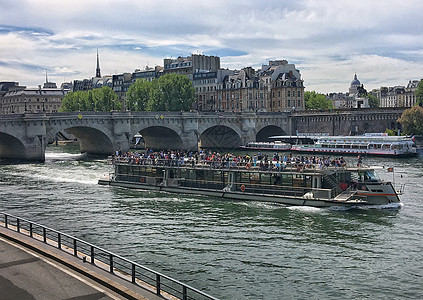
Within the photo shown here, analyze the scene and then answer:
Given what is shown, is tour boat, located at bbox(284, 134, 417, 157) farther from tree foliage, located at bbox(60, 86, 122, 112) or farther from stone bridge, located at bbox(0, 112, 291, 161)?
tree foliage, located at bbox(60, 86, 122, 112)

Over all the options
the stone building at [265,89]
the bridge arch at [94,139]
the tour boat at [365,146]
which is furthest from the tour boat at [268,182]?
the stone building at [265,89]

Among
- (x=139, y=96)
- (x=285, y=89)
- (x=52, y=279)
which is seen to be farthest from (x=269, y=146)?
(x=52, y=279)

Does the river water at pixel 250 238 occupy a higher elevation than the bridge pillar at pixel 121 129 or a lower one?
lower

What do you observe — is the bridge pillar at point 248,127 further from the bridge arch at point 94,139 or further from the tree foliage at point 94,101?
the tree foliage at point 94,101

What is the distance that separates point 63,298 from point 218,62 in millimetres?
153252

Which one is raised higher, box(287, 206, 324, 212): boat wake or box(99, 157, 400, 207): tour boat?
box(99, 157, 400, 207): tour boat

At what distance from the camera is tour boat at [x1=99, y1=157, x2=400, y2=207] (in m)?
40.7

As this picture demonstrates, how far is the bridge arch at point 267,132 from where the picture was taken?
12069 cm

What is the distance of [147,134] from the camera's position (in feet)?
362

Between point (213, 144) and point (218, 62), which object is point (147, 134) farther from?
point (218, 62)

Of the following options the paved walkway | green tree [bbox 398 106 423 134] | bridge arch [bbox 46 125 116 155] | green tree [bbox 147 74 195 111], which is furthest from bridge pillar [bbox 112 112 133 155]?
the paved walkway

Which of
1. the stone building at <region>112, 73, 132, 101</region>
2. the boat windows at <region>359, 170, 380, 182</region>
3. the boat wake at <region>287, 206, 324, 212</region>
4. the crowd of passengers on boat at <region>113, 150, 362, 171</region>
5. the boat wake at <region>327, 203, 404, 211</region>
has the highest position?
the stone building at <region>112, 73, 132, 101</region>

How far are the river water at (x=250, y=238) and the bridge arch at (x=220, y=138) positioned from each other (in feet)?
202

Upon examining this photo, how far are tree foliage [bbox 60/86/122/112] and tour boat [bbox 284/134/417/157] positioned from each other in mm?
55576
